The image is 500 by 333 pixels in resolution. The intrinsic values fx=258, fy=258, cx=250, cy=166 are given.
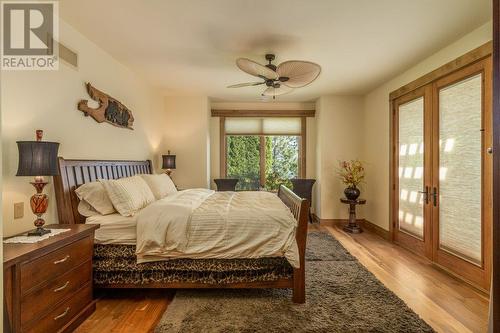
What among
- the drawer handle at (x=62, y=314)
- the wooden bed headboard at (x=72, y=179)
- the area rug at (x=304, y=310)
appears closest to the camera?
the drawer handle at (x=62, y=314)

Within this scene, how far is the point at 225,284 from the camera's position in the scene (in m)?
2.35

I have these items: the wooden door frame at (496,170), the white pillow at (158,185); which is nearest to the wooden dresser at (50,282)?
the white pillow at (158,185)

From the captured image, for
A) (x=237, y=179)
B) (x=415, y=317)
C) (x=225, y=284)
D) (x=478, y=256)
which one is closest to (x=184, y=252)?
(x=225, y=284)

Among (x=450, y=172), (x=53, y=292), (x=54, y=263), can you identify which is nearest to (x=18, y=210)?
(x=54, y=263)

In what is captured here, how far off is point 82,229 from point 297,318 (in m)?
1.87

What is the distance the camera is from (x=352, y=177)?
4699mm

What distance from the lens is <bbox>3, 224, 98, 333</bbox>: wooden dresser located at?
146cm

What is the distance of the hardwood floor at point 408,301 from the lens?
205cm

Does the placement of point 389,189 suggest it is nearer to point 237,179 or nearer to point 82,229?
point 237,179

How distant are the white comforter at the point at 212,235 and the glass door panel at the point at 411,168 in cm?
231

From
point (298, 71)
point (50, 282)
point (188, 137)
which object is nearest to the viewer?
point (50, 282)

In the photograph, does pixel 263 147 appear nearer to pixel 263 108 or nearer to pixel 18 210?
pixel 263 108

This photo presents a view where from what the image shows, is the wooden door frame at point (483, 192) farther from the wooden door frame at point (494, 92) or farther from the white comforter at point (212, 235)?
the white comforter at point (212, 235)

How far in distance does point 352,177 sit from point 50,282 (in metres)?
4.41
